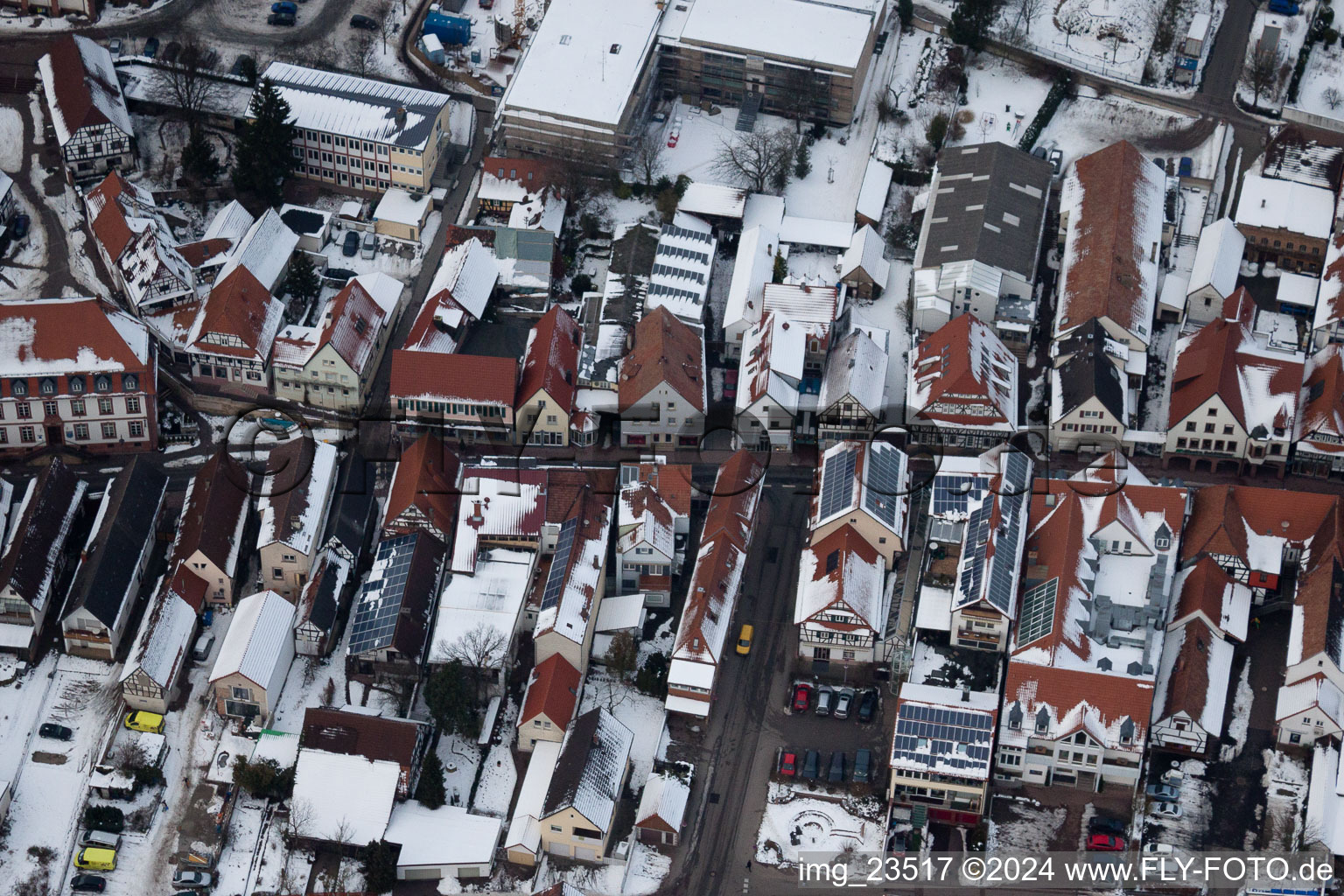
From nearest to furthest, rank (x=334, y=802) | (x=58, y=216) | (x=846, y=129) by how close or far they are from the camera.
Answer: (x=334, y=802), (x=58, y=216), (x=846, y=129)

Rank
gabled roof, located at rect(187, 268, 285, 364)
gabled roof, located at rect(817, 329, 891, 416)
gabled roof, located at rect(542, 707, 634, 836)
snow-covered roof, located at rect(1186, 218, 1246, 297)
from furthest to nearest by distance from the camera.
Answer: snow-covered roof, located at rect(1186, 218, 1246, 297) < gabled roof, located at rect(187, 268, 285, 364) < gabled roof, located at rect(817, 329, 891, 416) < gabled roof, located at rect(542, 707, 634, 836)

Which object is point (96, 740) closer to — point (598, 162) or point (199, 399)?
point (199, 399)

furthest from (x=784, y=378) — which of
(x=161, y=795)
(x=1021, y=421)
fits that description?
(x=161, y=795)


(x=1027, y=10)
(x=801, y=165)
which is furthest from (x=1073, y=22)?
(x=801, y=165)

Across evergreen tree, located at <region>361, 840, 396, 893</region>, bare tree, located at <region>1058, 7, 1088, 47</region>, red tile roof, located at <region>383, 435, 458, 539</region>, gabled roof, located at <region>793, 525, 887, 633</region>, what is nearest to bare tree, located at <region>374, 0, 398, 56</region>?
red tile roof, located at <region>383, 435, 458, 539</region>

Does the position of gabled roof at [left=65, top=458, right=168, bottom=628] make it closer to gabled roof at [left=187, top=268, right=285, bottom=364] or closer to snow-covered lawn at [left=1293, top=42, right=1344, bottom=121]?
gabled roof at [left=187, top=268, right=285, bottom=364]

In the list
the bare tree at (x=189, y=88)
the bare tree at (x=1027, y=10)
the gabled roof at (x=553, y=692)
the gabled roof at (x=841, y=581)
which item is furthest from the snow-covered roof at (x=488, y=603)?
the bare tree at (x=1027, y=10)
